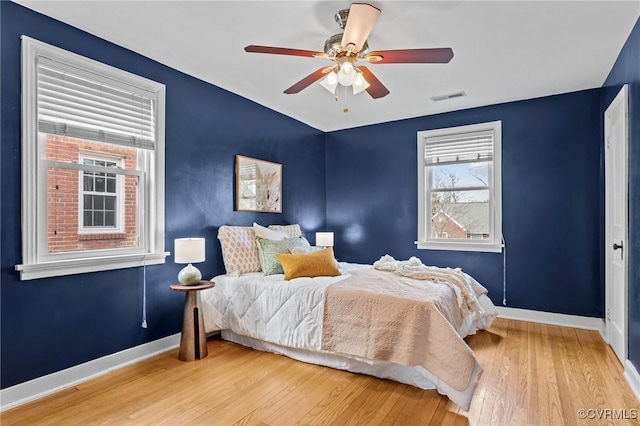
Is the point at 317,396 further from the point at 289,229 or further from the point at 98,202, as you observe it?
the point at 289,229

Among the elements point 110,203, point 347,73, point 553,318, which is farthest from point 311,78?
point 553,318

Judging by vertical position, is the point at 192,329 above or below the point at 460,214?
below

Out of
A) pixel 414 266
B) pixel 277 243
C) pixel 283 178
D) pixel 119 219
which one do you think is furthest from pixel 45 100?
pixel 414 266

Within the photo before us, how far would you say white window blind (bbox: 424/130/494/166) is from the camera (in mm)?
4480

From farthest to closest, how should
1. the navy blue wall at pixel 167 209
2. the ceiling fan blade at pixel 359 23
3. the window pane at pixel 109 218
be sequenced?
the window pane at pixel 109 218 < the navy blue wall at pixel 167 209 < the ceiling fan blade at pixel 359 23

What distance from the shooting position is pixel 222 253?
371cm

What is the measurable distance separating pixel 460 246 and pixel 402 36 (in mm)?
2883

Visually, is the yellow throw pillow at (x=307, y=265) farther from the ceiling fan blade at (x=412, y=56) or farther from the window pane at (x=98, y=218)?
the ceiling fan blade at (x=412, y=56)

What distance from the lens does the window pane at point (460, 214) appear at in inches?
178

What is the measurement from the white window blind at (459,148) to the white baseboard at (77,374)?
12.8 feet

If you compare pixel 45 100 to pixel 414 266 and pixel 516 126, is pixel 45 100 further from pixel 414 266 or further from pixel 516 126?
pixel 516 126

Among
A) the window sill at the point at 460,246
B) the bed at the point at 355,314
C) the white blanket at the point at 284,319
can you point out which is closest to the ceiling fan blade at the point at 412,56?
the bed at the point at 355,314

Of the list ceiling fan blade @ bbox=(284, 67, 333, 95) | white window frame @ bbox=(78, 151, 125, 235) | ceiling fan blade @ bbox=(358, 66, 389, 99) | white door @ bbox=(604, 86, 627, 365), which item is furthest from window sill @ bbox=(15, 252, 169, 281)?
white door @ bbox=(604, 86, 627, 365)

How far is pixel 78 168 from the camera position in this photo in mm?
2619
